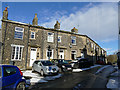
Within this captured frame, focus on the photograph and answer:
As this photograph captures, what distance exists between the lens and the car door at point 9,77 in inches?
160

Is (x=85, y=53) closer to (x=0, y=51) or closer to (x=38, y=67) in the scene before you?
(x=38, y=67)

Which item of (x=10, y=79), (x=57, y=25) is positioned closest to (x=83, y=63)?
(x=57, y=25)

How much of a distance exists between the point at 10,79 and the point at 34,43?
12092mm

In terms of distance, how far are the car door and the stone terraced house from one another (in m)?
10.3

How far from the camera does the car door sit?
407cm

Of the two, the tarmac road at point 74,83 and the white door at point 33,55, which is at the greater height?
the white door at point 33,55

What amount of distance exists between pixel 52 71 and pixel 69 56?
10.1m

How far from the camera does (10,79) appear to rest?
4.36 meters

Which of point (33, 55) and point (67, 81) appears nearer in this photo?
point (67, 81)

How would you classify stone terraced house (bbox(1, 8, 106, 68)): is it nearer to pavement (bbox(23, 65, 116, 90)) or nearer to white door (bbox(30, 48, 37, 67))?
white door (bbox(30, 48, 37, 67))

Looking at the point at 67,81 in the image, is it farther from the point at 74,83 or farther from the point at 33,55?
the point at 33,55

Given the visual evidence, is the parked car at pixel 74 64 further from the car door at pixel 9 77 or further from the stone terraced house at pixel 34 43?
the car door at pixel 9 77

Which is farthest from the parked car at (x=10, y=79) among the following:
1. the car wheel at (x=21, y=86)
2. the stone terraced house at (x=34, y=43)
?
the stone terraced house at (x=34, y=43)

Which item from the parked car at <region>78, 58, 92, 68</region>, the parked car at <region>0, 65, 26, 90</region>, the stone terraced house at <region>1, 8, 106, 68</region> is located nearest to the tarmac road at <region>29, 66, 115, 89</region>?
the parked car at <region>0, 65, 26, 90</region>
